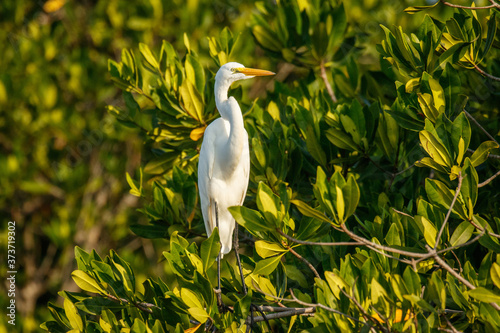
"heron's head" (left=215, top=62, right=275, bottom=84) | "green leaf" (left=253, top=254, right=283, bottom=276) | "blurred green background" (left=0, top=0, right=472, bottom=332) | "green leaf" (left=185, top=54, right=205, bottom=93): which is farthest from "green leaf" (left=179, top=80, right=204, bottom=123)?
"blurred green background" (left=0, top=0, right=472, bottom=332)

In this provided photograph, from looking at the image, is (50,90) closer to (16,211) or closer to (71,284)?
(16,211)

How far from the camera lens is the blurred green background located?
519cm

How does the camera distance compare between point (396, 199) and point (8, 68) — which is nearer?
point (396, 199)

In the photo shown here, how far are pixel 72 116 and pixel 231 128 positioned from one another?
12.4ft

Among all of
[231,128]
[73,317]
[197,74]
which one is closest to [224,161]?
[231,128]

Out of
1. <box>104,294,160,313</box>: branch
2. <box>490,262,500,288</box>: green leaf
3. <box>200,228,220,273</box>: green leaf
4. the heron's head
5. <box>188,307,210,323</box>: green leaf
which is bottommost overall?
<box>104,294,160,313</box>: branch

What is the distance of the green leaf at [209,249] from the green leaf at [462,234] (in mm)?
820

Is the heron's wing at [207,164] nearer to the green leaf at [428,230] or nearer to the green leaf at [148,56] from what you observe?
the green leaf at [148,56]

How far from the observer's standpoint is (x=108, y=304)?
2.06 meters

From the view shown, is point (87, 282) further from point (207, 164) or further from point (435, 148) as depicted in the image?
point (435, 148)

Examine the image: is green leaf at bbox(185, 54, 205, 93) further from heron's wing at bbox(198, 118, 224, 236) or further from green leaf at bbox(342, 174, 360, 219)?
green leaf at bbox(342, 174, 360, 219)

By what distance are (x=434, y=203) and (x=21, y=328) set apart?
4.47 meters

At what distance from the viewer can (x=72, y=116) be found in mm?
5418

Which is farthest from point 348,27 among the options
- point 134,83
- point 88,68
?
point 88,68
